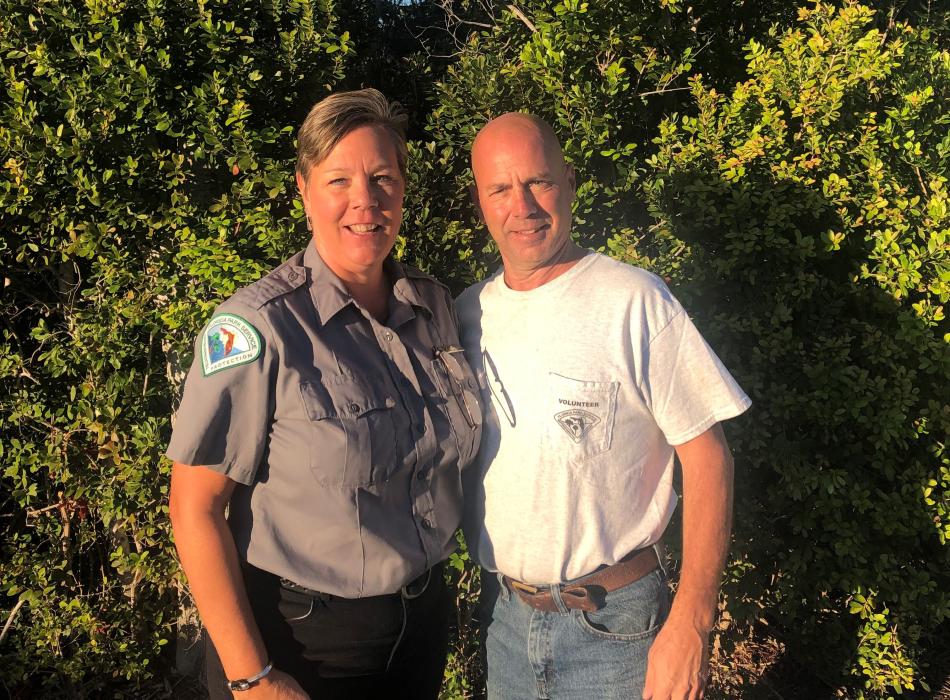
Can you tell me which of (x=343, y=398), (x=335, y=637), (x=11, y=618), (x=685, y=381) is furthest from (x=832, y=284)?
(x=11, y=618)

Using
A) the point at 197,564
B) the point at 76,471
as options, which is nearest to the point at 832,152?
the point at 197,564

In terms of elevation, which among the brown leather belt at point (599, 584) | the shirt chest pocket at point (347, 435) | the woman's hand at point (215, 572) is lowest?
the brown leather belt at point (599, 584)

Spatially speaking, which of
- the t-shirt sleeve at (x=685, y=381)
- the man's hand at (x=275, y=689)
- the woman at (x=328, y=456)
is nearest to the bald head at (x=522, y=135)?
the woman at (x=328, y=456)

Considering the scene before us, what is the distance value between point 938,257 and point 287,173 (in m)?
2.55

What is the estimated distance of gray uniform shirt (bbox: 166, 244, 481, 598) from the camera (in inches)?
67.6

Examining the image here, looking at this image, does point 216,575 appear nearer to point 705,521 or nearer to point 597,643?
point 597,643

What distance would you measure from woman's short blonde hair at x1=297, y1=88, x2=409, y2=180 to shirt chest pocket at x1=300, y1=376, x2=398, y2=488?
2.08ft

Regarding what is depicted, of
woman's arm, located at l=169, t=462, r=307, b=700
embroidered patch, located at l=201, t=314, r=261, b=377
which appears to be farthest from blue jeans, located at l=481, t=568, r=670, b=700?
embroidered patch, located at l=201, t=314, r=261, b=377

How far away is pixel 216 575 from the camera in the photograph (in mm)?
1707

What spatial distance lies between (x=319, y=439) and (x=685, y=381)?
95 centimetres

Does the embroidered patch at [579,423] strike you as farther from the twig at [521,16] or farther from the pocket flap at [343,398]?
the twig at [521,16]

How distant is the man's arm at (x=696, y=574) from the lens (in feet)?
6.08

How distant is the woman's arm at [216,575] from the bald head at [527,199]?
102 centimetres

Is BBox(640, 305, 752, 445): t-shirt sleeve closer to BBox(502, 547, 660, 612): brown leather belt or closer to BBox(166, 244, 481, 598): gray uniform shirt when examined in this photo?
BBox(502, 547, 660, 612): brown leather belt
